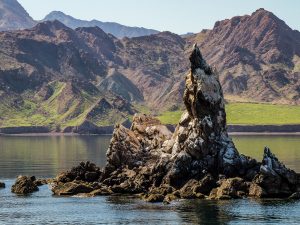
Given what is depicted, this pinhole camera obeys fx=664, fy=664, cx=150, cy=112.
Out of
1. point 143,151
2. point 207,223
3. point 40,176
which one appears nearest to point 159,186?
point 143,151

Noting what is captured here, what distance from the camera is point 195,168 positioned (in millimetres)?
140000

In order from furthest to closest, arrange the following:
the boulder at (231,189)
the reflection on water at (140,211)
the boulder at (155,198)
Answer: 1. the boulder at (231,189)
2. the boulder at (155,198)
3. the reflection on water at (140,211)

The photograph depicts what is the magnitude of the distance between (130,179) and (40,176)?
42.2 meters

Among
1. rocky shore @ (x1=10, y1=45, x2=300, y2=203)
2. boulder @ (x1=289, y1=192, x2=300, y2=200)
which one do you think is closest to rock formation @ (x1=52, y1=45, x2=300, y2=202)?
rocky shore @ (x1=10, y1=45, x2=300, y2=203)

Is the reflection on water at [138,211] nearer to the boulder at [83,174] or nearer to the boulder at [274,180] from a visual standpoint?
the boulder at [274,180]

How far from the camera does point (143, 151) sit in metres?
162

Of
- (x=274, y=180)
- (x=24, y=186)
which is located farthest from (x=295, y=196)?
(x=24, y=186)

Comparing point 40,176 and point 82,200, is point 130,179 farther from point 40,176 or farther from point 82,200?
point 40,176

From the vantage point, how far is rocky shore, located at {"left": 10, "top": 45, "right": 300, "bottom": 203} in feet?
Answer: 436

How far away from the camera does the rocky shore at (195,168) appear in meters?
133

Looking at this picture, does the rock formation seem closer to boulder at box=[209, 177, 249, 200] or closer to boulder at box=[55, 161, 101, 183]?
boulder at box=[209, 177, 249, 200]

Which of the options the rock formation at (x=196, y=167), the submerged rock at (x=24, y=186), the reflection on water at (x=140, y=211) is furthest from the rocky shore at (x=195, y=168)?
the reflection on water at (x=140, y=211)

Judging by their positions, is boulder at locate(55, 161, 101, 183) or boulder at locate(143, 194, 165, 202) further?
boulder at locate(55, 161, 101, 183)

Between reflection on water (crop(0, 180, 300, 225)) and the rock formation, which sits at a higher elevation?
the rock formation
